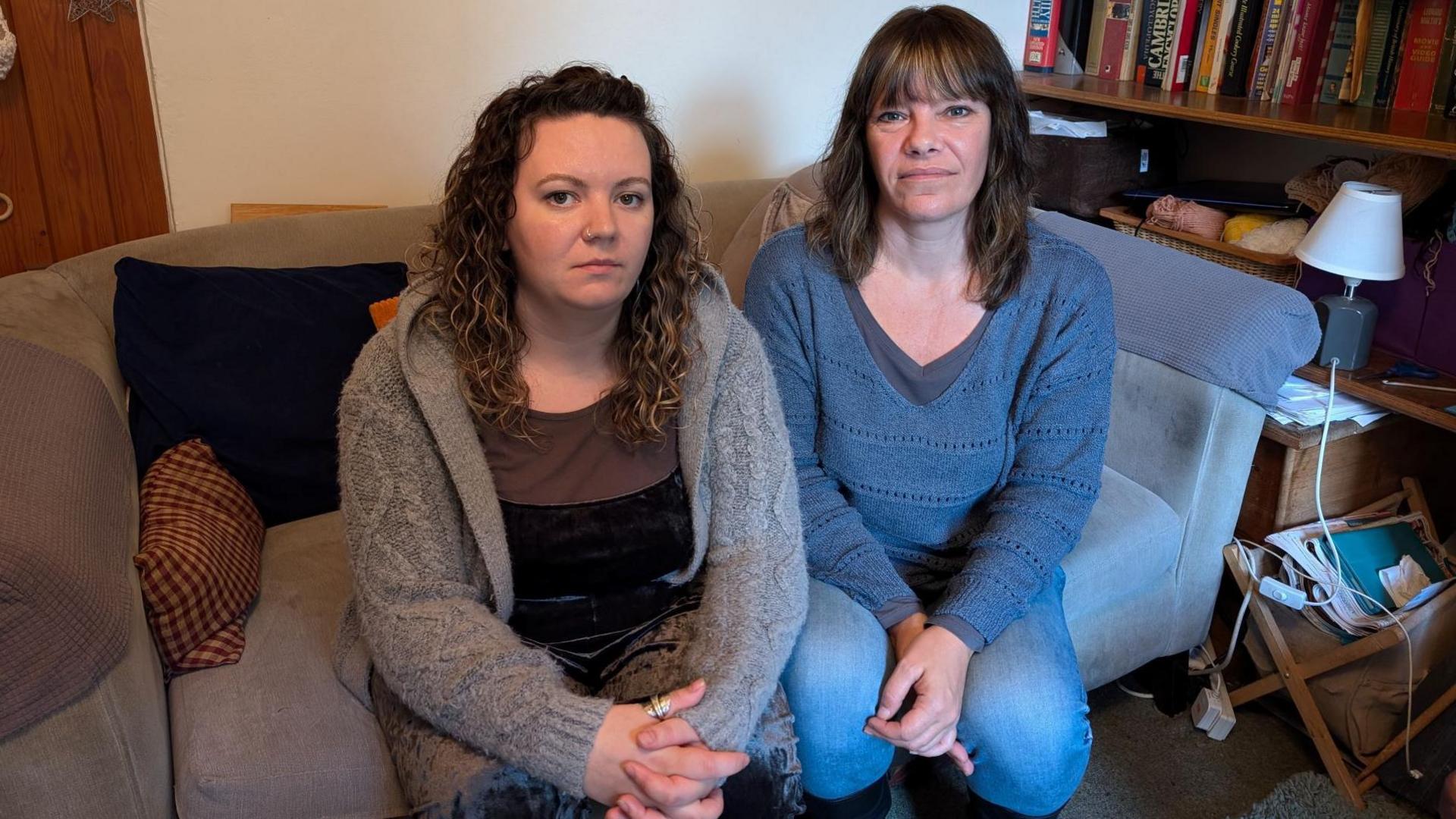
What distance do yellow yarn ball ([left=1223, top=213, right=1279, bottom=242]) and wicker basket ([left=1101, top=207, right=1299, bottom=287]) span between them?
24mm

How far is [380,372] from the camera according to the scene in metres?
1.24

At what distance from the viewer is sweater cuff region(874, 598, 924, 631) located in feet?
4.69

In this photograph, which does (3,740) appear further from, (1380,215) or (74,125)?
(1380,215)

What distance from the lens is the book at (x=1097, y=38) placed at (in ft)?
8.50

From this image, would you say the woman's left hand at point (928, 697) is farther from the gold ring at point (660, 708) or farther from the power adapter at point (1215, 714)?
the power adapter at point (1215, 714)

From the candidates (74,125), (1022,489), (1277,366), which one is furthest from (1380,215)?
(74,125)

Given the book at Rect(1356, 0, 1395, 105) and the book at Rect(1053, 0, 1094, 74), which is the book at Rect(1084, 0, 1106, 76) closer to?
the book at Rect(1053, 0, 1094, 74)

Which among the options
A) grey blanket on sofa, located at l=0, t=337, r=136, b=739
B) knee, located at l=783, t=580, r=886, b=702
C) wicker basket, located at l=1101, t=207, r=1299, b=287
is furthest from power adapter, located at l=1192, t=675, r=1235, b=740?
grey blanket on sofa, located at l=0, t=337, r=136, b=739

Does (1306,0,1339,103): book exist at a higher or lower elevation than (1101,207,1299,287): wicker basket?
higher

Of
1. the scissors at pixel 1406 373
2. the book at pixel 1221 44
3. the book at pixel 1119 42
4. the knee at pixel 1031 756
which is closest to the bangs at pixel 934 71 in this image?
the knee at pixel 1031 756

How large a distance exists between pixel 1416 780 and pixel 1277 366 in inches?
25.4

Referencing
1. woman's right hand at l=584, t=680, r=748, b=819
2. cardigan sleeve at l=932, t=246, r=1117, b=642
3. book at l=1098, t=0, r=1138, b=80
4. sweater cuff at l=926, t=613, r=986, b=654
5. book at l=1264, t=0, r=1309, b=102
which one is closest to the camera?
woman's right hand at l=584, t=680, r=748, b=819

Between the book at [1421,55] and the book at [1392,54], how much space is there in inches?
0.4

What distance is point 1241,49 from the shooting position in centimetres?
226
